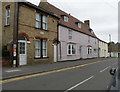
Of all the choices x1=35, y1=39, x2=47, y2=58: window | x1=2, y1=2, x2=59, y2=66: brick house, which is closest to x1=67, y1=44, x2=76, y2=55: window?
x1=2, y1=2, x2=59, y2=66: brick house

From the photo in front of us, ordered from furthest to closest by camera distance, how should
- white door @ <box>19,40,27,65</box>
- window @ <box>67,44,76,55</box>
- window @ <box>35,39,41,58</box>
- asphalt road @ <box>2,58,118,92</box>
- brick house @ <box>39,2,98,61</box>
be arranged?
window @ <box>67,44,76,55</box>
brick house @ <box>39,2,98,61</box>
window @ <box>35,39,41,58</box>
white door @ <box>19,40,27,65</box>
asphalt road @ <box>2,58,118,92</box>

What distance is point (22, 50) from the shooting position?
12.5 m

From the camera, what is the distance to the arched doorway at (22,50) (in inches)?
483

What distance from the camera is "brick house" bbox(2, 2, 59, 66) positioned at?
12.0 m

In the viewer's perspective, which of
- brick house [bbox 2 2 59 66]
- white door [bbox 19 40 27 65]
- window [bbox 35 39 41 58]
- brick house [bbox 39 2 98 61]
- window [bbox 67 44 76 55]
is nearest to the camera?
brick house [bbox 2 2 59 66]

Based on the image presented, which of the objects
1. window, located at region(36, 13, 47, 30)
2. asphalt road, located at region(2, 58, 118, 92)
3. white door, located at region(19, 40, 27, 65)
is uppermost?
window, located at region(36, 13, 47, 30)

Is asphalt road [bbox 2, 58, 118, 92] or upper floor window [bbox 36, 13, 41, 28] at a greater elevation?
upper floor window [bbox 36, 13, 41, 28]

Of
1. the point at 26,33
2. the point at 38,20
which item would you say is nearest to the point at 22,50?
the point at 26,33

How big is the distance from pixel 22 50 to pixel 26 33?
1976 millimetres

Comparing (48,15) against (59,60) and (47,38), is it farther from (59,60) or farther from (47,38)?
(59,60)

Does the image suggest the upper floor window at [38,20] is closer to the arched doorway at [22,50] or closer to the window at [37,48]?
the window at [37,48]

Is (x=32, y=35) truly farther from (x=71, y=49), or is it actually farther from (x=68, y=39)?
(x=71, y=49)

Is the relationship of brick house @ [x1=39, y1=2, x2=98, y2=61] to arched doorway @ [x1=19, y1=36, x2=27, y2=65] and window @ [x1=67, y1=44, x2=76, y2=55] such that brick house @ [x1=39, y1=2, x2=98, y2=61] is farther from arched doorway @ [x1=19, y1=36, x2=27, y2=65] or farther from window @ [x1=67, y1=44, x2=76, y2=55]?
arched doorway @ [x1=19, y1=36, x2=27, y2=65]

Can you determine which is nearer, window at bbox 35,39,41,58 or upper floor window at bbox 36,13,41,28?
window at bbox 35,39,41,58
